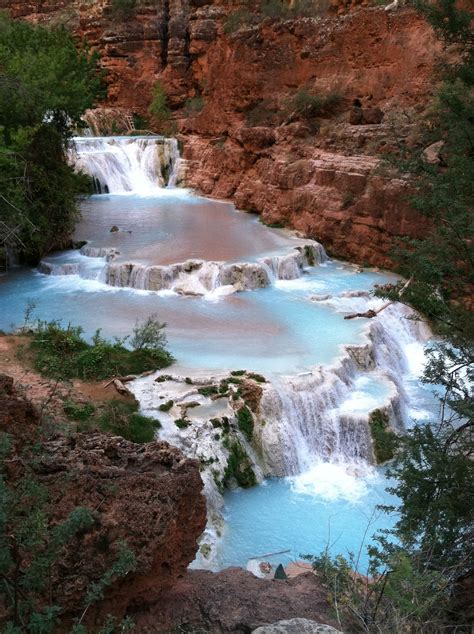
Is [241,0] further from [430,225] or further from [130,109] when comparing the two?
[430,225]

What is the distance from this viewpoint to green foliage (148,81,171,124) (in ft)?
90.4

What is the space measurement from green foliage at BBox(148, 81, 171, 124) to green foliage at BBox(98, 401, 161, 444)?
21.6m

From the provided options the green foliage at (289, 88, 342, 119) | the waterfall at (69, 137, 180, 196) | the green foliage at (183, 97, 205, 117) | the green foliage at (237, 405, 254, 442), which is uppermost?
the green foliage at (183, 97, 205, 117)

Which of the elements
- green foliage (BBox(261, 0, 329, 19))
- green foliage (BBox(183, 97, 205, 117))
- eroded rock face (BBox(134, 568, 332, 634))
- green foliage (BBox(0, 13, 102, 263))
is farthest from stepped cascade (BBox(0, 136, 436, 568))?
green foliage (BBox(261, 0, 329, 19))

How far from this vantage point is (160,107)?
2756cm

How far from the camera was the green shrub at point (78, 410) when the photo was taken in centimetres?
802

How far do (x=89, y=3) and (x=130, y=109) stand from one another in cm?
801

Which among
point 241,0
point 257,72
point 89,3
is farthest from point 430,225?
point 89,3

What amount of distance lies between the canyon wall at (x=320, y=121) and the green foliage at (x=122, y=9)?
20.5ft

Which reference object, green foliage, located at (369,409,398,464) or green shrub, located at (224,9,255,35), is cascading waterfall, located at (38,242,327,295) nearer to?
green foliage, located at (369,409,398,464)

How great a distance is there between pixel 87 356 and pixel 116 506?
5.81 m

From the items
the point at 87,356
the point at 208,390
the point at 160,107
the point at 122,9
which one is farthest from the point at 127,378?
the point at 122,9

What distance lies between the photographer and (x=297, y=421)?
9078mm

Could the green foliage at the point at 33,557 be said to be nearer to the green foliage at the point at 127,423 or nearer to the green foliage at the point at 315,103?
the green foliage at the point at 127,423
